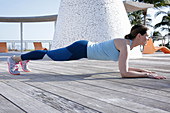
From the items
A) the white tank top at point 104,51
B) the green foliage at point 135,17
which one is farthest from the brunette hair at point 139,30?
the green foliage at point 135,17

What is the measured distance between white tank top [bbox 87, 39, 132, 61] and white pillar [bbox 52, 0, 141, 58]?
390 cm

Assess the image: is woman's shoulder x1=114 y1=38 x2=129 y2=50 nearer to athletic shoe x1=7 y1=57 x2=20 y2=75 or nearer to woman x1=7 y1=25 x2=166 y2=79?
woman x1=7 y1=25 x2=166 y2=79

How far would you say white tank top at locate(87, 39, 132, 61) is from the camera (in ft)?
9.52

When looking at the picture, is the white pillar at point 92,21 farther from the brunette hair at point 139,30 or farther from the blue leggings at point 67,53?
the brunette hair at point 139,30

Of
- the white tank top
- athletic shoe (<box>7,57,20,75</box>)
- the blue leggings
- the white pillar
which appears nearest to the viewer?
the white tank top

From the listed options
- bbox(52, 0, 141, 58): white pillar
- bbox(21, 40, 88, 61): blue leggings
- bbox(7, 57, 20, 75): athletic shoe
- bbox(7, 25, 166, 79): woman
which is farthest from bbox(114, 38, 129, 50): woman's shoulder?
bbox(52, 0, 141, 58): white pillar

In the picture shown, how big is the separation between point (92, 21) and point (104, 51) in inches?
164

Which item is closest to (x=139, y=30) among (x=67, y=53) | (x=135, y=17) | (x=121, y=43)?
(x=121, y=43)

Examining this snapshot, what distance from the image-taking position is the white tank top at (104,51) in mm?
2902

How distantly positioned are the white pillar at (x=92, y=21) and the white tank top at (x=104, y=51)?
390 cm

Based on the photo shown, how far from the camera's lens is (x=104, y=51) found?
9.69 feet

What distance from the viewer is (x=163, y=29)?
1331 inches

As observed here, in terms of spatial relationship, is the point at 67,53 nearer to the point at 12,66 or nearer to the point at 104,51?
the point at 104,51

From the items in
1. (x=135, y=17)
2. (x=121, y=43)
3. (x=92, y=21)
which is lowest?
(x=121, y=43)
